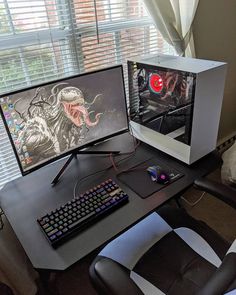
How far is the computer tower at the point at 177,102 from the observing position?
1.03m

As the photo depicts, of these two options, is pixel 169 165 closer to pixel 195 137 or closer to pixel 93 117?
pixel 195 137

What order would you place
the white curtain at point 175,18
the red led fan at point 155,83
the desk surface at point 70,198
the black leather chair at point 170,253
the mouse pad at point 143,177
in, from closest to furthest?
the desk surface at point 70,198 < the black leather chair at point 170,253 < the mouse pad at point 143,177 < the red led fan at point 155,83 < the white curtain at point 175,18

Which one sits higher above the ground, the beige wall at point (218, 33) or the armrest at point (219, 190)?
the beige wall at point (218, 33)

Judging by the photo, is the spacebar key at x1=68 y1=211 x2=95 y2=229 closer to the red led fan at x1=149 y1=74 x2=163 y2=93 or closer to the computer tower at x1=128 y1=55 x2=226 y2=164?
the computer tower at x1=128 y1=55 x2=226 y2=164

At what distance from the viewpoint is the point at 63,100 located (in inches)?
42.1

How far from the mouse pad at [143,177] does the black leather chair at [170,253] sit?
13 cm

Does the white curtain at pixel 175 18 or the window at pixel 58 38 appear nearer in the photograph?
the window at pixel 58 38

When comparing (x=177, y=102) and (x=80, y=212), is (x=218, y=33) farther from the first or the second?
(x=80, y=212)

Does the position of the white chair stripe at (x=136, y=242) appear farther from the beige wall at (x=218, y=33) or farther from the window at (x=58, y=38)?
the beige wall at (x=218, y=33)

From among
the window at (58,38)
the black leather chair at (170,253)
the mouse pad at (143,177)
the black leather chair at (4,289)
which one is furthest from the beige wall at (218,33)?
the black leather chair at (4,289)

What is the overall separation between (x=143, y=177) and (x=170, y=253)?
329 millimetres

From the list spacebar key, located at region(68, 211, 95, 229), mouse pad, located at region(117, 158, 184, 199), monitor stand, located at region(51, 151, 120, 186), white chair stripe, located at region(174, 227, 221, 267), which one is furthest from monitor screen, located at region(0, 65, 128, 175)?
white chair stripe, located at region(174, 227, 221, 267)

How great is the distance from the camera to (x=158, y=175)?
107cm

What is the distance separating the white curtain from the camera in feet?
4.42
